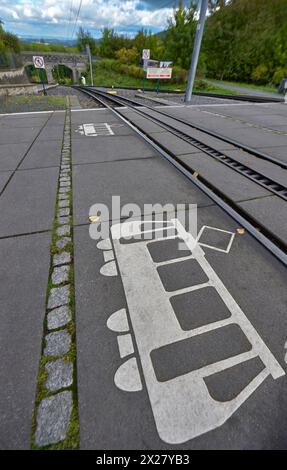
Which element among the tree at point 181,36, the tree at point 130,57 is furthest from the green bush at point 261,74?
the tree at point 130,57

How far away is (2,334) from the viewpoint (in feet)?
5.80

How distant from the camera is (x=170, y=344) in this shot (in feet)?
5.58

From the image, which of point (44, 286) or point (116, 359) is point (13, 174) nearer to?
point (44, 286)

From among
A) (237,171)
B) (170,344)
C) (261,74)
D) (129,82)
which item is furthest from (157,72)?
(170,344)

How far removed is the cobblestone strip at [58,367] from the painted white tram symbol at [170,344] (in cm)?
32

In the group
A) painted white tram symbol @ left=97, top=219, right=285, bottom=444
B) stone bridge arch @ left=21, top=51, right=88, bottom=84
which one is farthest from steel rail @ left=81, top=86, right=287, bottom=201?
stone bridge arch @ left=21, top=51, right=88, bottom=84

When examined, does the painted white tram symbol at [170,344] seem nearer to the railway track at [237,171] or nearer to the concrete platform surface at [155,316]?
the concrete platform surface at [155,316]

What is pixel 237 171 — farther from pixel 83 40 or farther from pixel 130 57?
pixel 83 40

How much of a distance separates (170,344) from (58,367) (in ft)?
2.63

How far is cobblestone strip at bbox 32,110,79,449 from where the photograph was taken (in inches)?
50.7

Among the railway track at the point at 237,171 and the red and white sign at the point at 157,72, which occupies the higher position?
the red and white sign at the point at 157,72

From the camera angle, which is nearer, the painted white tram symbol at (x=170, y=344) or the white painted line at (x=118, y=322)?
the painted white tram symbol at (x=170, y=344)

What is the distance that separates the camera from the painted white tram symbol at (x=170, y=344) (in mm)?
1351
